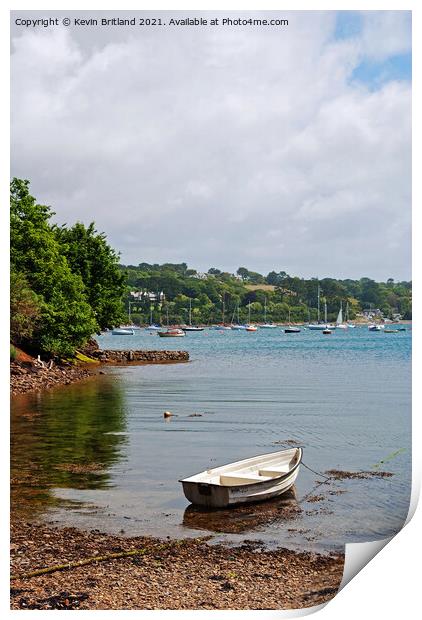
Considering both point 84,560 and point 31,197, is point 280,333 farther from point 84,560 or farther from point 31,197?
point 84,560

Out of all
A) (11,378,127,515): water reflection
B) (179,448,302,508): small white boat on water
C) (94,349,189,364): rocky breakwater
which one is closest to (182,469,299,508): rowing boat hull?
(179,448,302,508): small white boat on water

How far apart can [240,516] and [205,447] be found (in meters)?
3.54

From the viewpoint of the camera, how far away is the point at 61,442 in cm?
934

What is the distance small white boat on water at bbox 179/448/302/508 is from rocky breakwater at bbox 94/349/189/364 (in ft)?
52.6

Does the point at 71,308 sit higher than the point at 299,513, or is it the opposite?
the point at 71,308

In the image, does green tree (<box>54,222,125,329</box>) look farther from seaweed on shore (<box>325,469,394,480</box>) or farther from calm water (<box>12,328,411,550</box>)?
seaweed on shore (<box>325,469,394,480</box>)

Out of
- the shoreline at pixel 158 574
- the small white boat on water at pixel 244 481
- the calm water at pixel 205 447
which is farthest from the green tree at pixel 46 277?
the shoreline at pixel 158 574

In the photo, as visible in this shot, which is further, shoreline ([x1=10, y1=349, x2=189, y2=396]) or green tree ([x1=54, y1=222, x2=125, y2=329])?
green tree ([x1=54, y1=222, x2=125, y2=329])

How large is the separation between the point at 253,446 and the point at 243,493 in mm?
3835

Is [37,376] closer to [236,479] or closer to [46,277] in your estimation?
[46,277]

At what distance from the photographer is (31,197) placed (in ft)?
49.2

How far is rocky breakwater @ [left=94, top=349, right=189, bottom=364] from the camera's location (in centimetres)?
2373
